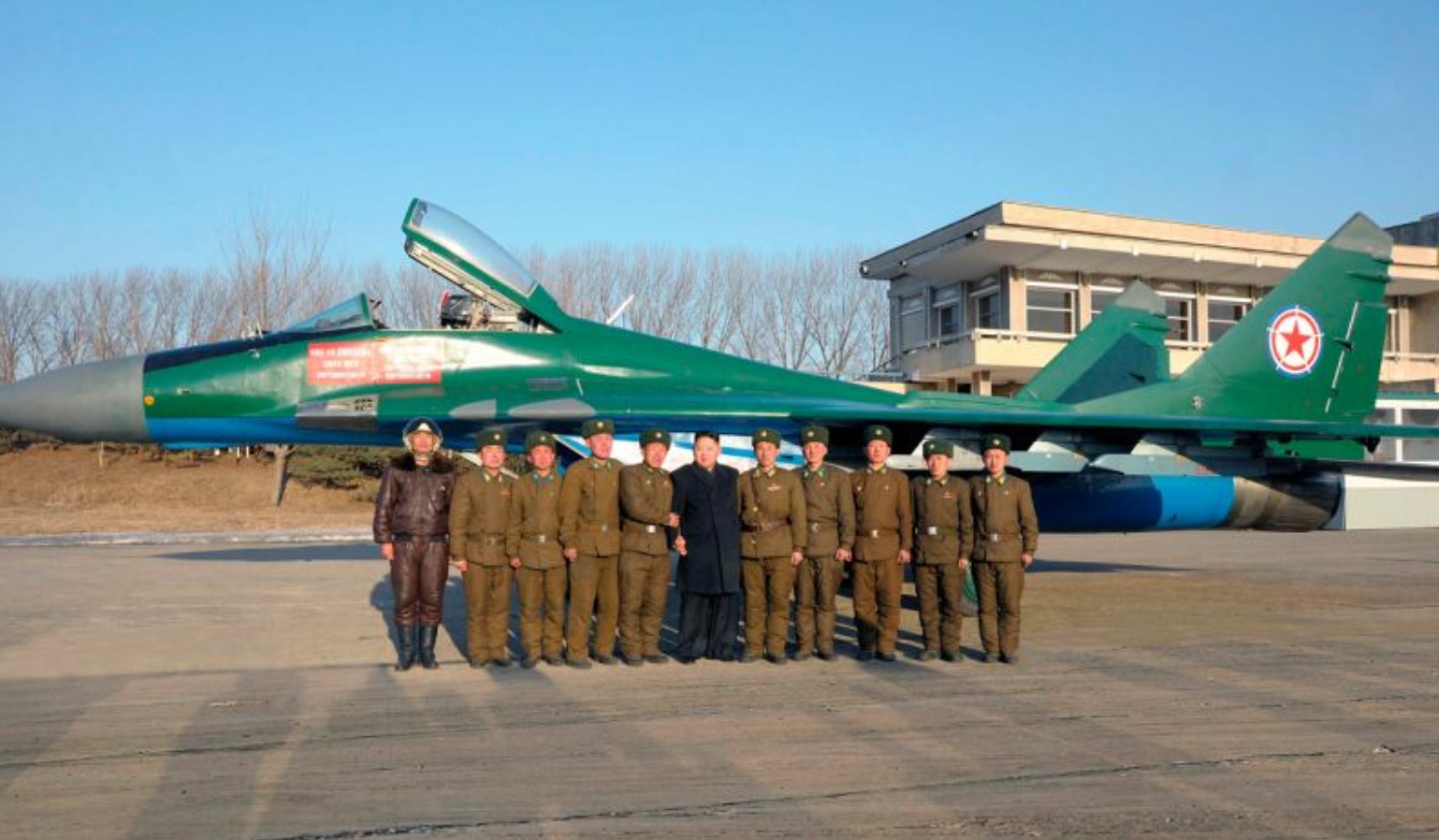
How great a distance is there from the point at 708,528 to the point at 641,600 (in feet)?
2.23

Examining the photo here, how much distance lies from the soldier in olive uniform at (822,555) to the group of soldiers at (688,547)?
11 millimetres

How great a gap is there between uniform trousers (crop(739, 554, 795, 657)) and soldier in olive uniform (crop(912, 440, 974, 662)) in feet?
3.26

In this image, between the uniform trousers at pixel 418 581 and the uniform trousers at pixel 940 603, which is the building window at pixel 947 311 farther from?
the uniform trousers at pixel 418 581

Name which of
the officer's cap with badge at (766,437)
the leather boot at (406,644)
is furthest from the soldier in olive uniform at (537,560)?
the officer's cap with badge at (766,437)

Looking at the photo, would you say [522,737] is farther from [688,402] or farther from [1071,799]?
[688,402]

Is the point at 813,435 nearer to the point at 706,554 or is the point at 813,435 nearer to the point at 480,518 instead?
the point at 706,554

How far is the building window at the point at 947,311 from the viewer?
1198 inches

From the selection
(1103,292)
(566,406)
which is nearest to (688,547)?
(566,406)

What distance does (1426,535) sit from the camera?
885 inches

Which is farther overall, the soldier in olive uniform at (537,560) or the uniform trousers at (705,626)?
the uniform trousers at (705,626)

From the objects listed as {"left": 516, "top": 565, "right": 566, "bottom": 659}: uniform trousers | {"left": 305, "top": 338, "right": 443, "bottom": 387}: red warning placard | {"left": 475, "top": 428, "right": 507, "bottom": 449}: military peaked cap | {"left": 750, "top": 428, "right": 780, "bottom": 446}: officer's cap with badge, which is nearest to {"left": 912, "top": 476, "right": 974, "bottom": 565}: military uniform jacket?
{"left": 750, "top": 428, "right": 780, "bottom": 446}: officer's cap with badge

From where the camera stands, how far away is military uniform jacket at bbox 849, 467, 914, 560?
304 inches

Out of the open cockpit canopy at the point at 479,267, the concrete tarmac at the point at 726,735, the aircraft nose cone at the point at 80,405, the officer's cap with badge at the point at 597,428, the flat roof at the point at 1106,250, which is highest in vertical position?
the flat roof at the point at 1106,250

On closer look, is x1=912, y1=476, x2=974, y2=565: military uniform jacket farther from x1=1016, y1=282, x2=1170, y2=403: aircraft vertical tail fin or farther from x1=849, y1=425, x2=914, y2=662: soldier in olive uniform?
x1=1016, y1=282, x2=1170, y2=403: aircraft vertical tail fin
